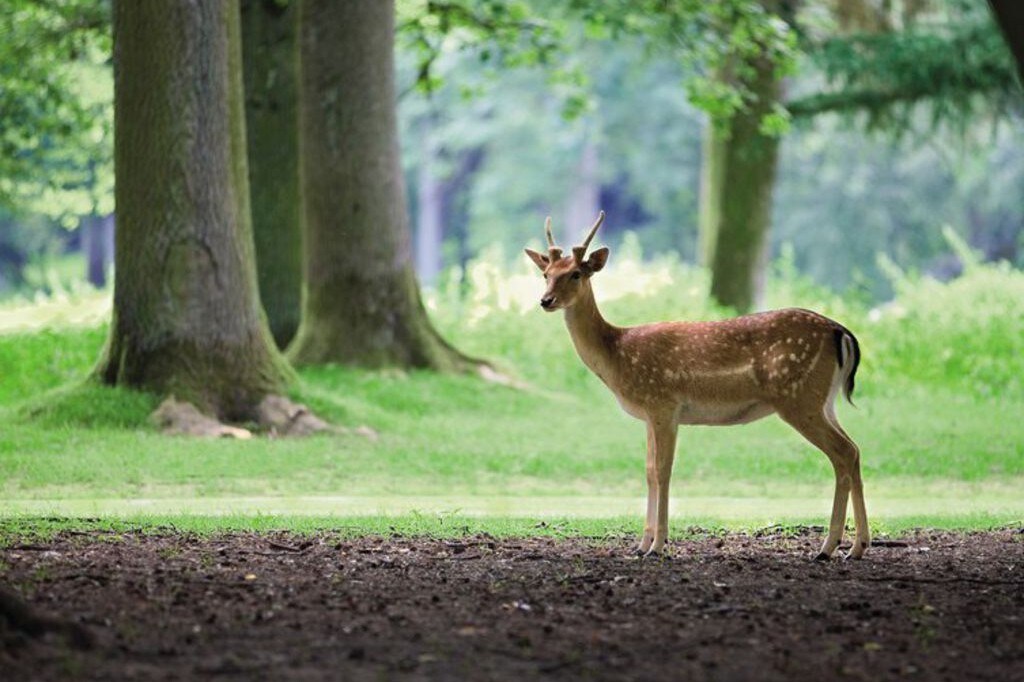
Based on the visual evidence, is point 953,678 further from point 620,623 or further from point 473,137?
point 473,137

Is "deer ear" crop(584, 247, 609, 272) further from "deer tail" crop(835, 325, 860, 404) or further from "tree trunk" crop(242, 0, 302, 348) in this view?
"tree trunk" crop(242, 0, 302, 348)

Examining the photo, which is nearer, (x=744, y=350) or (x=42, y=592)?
(x=42, y=592)

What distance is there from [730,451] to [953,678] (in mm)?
8862

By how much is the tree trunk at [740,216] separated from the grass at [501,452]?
154 inches

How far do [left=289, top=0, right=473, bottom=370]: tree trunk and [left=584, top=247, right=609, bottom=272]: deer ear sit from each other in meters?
8.48

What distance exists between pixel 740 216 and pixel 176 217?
1227 centimetres

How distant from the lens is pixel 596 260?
348 inches

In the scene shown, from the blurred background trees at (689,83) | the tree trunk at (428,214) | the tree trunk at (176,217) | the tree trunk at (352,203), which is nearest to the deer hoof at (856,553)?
the blurred background trees at (689,83)

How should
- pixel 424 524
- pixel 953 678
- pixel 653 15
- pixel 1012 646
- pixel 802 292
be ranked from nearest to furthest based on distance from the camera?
1. pixel 953 678
2. pixel 1012 646
3. pixel 424 524
4. pixel 653 15
5. pixel 802 292

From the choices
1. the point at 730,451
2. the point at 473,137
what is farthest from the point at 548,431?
the point at 473,137

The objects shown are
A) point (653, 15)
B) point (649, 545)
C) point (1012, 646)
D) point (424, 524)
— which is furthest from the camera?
point (653, 15)

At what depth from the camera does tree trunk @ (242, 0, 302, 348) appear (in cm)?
1888

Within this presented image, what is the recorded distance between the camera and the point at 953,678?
5.98 m

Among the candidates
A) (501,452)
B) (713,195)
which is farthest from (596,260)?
(713,195)
